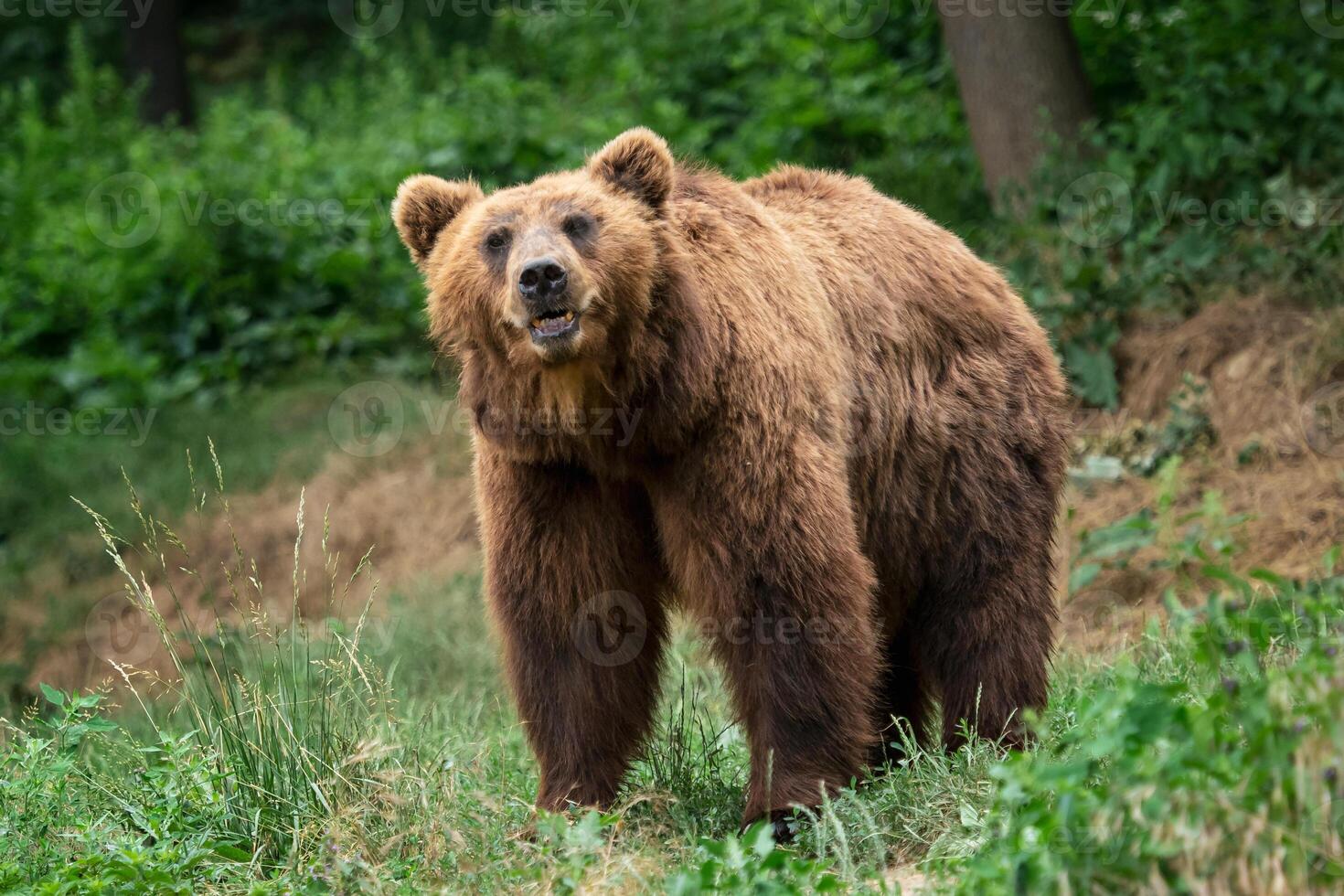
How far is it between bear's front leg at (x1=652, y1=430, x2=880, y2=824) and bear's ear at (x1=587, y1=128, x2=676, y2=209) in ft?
3.12

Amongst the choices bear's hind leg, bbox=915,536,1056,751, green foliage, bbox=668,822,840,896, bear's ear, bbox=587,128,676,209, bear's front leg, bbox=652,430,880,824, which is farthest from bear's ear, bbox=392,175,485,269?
green foliage, bbox=668,822,840,896

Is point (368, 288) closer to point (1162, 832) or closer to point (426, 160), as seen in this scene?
point (426, 160)

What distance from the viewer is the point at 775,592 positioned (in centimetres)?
486

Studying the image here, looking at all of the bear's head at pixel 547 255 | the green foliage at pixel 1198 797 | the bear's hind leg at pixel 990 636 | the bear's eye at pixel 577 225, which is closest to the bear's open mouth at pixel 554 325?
the bear's head at pixel 547 255

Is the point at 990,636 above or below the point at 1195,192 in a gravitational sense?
below

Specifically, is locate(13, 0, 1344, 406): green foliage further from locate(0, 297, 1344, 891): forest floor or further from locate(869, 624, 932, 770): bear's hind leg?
locate(869, 624, 932, 770): bear's hind leg

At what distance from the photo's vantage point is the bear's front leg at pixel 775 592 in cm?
484

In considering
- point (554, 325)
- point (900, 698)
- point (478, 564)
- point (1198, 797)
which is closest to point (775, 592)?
point (554, 325)

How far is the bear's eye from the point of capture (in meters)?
5.04

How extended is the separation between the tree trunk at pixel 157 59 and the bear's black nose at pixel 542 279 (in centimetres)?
1624

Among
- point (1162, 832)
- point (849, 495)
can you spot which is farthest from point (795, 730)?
point (1162, 832)

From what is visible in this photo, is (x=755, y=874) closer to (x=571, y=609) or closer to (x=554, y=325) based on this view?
(x=571, y=609)

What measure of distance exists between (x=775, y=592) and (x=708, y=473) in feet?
1.47

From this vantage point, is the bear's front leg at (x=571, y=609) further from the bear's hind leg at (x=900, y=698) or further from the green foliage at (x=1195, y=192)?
the green foliage at (x=1195, y=192)
